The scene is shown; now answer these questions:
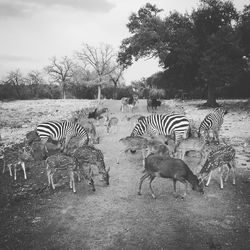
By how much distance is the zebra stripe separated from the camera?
1389 centimetres

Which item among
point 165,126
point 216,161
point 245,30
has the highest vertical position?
point 245,30

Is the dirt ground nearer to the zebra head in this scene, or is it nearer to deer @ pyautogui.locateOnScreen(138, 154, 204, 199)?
deer @ pyautogui.locateOnScreen(138, 154, 204, 199)

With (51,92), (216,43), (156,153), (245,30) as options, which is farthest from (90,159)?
(51,92)

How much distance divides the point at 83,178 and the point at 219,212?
487 centimetres

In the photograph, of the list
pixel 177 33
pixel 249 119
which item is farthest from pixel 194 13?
pixel 249 119

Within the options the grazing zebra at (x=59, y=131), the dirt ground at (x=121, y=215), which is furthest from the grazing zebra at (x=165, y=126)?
the dirt ground at (x=121, y=215)

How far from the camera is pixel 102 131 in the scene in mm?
19516

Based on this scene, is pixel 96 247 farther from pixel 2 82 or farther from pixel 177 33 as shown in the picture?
pixel 2 82

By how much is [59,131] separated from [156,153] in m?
5.73

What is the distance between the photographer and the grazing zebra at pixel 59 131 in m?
13.9

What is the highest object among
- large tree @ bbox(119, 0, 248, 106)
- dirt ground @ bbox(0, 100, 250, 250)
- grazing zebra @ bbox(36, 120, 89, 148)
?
large tree @ bbox(119, 0, 248, 106)

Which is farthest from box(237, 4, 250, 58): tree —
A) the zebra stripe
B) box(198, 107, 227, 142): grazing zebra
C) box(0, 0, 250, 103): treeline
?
the zebra stripe

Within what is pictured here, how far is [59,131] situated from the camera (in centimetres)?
1441

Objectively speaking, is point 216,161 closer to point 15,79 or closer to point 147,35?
point 147,35
